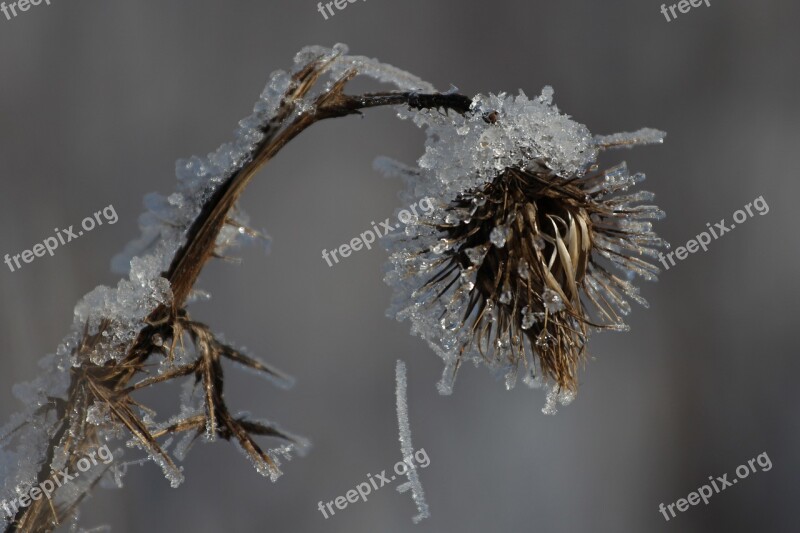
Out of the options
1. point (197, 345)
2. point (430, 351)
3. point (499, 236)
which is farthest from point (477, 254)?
point (430, 351)

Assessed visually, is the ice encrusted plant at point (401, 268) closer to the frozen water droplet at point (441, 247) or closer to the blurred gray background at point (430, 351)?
the frozen water droplet at point (441, 247)

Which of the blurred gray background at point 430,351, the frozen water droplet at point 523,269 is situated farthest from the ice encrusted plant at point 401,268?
the blurred gray background at point 430,351

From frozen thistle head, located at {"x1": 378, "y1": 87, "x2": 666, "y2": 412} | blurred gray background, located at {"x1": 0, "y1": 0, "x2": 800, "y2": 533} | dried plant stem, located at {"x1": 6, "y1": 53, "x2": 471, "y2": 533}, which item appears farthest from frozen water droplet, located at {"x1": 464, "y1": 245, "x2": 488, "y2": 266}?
blurred gray background, located at {"x1": 0, "y1": 0, "x2": 800, "y2": 533}

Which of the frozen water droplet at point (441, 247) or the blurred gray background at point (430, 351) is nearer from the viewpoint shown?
the frozen water droplet at point (441, 247)

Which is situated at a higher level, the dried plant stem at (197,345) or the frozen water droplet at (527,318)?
the dried plant stem at (197,345)

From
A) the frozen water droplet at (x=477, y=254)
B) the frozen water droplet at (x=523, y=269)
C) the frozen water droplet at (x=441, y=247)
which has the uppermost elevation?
the frozen water droplet at (x=441, y=247)

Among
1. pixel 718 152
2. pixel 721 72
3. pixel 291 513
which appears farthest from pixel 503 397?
pixel 721 72

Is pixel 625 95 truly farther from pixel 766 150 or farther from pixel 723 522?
pixel 723 522
